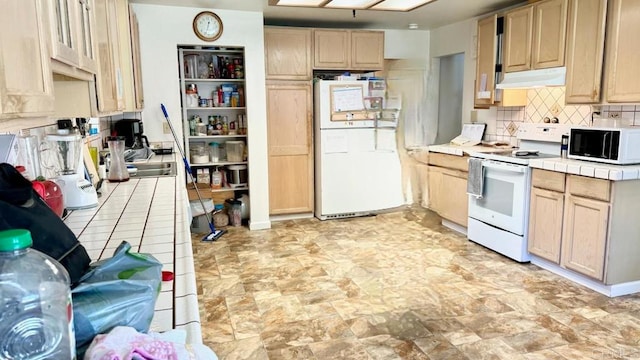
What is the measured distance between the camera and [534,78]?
3.80 m

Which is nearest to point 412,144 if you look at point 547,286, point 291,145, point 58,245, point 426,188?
point 426,188

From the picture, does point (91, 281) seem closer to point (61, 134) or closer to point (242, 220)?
→ point (61, 134)

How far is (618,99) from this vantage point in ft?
10.4

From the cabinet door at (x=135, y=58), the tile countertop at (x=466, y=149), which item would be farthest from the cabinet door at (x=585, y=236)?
the cabinet door at (x=135, y=58)

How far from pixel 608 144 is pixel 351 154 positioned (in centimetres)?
261

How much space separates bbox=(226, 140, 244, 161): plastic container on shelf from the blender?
2.95 m

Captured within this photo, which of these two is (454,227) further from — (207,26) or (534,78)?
(207,26)

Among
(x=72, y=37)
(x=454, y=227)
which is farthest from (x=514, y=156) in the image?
(x=72, y=37)

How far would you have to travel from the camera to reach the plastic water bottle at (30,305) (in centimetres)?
59

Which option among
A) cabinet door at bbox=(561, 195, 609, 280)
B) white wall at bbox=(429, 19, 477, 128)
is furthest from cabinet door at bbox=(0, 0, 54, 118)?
white wall at bbox=(429, 19, 477, 128)

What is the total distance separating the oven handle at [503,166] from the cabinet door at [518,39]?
88cm

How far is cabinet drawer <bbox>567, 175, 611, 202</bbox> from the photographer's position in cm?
300

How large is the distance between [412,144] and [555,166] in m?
2.25

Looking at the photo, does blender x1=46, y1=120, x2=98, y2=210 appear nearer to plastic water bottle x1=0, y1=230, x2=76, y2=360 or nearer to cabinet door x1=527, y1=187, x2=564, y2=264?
plastic water bottle x1=0, y1=230, x2=76, y2=360
